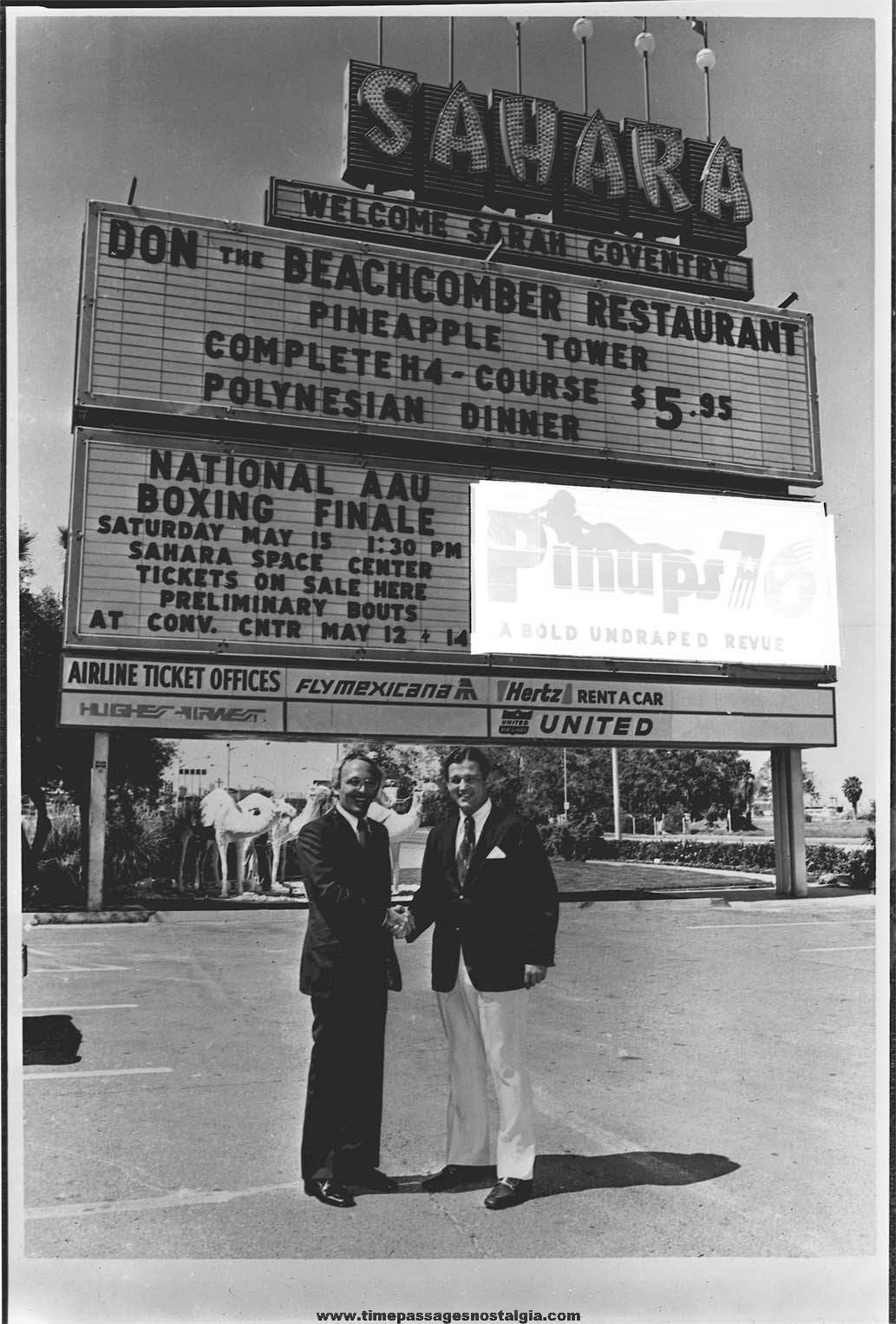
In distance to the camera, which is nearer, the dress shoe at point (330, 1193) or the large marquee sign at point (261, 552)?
the dress shoe at point (330, 1193)

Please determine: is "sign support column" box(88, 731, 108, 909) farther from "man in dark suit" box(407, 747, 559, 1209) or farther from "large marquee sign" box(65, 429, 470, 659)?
"man in dark suit" box(407, 747, 559, 1209)

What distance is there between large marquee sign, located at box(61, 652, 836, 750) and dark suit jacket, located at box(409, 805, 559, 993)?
2.90 feet

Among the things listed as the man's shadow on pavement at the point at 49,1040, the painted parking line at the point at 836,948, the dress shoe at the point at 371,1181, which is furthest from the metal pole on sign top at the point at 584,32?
the dress shoe at the point at 371,1181

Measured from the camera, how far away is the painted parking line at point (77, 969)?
17.0 ft

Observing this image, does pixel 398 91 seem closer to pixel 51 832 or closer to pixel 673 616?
pixel 673 616

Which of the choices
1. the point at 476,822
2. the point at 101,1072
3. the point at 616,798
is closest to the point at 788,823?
the point at 616,798

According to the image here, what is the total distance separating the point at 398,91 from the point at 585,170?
1.37 metres

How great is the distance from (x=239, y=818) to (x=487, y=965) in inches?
61.9

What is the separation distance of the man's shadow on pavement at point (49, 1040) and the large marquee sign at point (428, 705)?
4.99 feet

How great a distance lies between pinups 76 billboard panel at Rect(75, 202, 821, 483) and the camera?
5789 millimetres

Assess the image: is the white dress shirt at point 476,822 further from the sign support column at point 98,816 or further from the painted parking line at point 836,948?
the painted parking line at point 836,948

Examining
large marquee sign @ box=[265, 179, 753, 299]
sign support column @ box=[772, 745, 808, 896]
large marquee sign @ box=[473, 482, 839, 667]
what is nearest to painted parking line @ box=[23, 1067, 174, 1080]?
large marquee sign @ box=[473, 482, 839, 667]

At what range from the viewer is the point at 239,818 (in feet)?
18.1

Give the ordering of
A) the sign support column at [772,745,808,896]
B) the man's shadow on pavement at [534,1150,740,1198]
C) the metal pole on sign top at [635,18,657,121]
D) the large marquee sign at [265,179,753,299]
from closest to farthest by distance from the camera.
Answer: the man's shadow on pavement at [534,1150,740,1198], the metal pole on sign top at [635,18,657,121], the sign support column at [772,745,808,896], the large marquee sign at [265,179,753,299]
